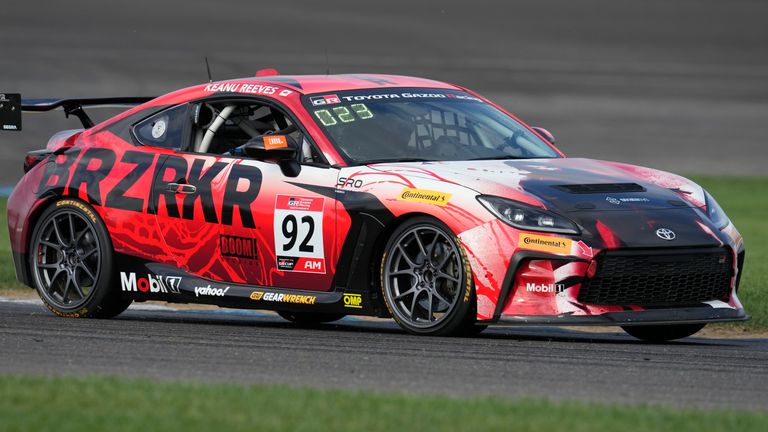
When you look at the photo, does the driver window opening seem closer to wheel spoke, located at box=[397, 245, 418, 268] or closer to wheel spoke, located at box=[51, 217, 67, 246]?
wheel spoke, located at box=[51, 217, 67, 246]

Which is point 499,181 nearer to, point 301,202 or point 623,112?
point 301,202

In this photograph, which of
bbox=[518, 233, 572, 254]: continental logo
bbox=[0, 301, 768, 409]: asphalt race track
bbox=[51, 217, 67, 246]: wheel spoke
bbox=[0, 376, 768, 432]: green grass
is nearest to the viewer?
bbox=[0, 376, 768, 432]: green grass

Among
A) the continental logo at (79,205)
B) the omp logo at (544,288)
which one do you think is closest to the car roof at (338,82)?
the continental logo at (79,205)

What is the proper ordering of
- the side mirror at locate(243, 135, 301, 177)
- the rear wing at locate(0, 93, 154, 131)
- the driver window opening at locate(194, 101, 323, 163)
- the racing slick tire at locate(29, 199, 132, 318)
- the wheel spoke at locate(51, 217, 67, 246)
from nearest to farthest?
the side mirror at locate(243, 135, 301, 177) → the driver window opening at locate(194, 101, 323, 163) → the racing slick tire at locate(29, 199, 132, 318) → the wheel spoke at locate(51, 217, 67, 246) → the rear wing at locate(0, 93, 154, 131)

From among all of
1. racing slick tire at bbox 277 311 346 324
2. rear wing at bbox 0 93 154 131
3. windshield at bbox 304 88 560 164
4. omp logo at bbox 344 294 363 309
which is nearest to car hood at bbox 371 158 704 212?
windshield at bbox 304 88 560 164

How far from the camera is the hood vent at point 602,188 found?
935 centimetres

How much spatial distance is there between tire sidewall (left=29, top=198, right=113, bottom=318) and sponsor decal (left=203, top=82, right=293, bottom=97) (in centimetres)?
105

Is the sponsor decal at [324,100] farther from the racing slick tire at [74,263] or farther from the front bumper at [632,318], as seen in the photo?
the front bumper at [632,318]

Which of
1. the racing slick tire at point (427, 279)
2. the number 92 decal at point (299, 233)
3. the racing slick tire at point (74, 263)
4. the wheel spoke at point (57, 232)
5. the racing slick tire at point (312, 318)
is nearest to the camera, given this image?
the racing slick tire at point (427, 279)

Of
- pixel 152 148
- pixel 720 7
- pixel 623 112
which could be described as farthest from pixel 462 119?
pixel 720 7

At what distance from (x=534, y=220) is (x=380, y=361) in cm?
131

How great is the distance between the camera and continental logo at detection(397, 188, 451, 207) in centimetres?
924

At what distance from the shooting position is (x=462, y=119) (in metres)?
10.6

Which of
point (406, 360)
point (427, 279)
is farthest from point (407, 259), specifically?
point (406, 360)
